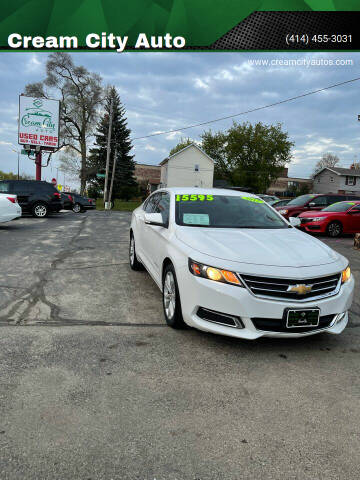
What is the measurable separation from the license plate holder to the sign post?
30.5 meters

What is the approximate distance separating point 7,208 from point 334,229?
1131cm

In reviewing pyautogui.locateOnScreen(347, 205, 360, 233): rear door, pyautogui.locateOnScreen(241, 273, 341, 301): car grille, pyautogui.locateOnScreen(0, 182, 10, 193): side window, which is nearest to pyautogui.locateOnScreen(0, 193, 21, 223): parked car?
pyautogui.locateOnScreen(0, 182, 10, 193): side window

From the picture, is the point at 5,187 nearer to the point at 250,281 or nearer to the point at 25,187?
the point at 25,187

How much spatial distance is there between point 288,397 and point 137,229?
13.1ft

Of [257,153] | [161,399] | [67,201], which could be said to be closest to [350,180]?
[257,153]

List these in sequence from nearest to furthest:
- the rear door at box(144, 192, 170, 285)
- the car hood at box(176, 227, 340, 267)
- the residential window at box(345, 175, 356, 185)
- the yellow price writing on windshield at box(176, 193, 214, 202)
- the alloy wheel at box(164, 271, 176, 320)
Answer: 1. the car hood at box(176, 227, 340, 267)
2. the alloy wheel at box(164, 271, 176, 320)
3. the rear door at box(144, 192, 170, 285)
4. the yellow price writing on windshield at box(176, 193, 214, 202)
5. the residential window at box(345, 175, 356, 185)

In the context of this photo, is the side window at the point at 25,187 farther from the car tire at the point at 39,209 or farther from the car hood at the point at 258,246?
the car hood at the point at 258,246

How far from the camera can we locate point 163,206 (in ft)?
16.9

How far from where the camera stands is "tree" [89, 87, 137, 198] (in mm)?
48281

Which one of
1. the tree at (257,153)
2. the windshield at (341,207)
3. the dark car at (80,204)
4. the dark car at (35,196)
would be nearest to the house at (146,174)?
the tree at (257,153)

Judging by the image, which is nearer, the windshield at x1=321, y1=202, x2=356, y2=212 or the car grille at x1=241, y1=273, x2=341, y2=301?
the car grille at x1=241, y1=273, x2=341, y2=301

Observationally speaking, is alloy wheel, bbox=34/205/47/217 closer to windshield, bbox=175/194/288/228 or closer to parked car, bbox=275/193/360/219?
parked car, bbox=275/193/360/219

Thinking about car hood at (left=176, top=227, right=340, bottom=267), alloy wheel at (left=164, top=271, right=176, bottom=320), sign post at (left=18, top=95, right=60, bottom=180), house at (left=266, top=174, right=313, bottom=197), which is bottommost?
alloy wheel at (left=164, top=271, right=176, bottom=320)

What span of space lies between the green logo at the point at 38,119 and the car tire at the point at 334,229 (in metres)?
25.1
